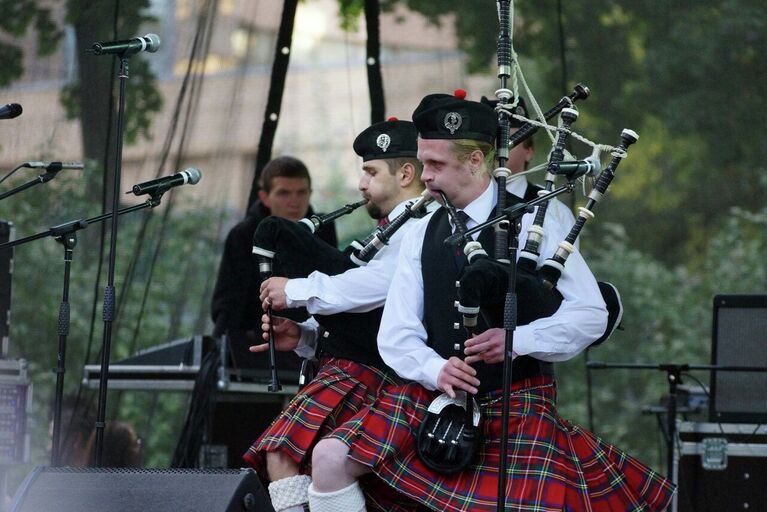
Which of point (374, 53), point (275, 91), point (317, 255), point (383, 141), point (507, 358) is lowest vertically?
point (507, 358)

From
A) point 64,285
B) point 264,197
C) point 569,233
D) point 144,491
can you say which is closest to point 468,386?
point 569,233

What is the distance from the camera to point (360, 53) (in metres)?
6.26

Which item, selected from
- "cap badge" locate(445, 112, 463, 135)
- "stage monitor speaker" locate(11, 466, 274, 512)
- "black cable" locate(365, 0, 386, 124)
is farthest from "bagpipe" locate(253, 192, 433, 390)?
"black cable" locate(365, 0, 386, 124)

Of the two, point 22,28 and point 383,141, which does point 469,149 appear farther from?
point 22,28

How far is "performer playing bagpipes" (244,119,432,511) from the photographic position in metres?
3.66

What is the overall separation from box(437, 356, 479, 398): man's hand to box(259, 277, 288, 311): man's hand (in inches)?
24.4

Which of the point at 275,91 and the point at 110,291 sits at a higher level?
the point at 275,91

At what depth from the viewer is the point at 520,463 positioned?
11.2ft

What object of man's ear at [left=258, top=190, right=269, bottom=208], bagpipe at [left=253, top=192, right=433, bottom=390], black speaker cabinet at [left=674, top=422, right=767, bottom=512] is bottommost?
black speaker cabinet at [left=674, top=422, right=767, bottom=512]

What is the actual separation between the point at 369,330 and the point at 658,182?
29.1 ft

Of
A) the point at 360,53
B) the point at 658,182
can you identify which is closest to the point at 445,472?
the point at 360,53

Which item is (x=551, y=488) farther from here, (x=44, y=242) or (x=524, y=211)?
(x=44, y=242)

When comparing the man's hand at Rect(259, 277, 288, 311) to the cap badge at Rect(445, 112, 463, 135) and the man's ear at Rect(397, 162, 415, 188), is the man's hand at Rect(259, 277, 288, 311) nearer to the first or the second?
the man's ear at Rect(397, 162, 415, 188)

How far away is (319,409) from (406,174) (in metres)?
0.77
